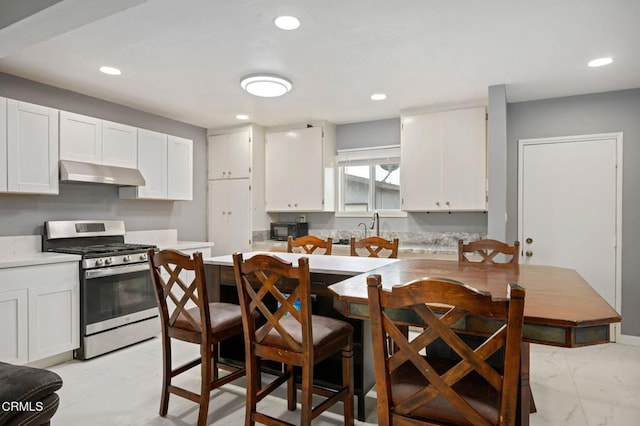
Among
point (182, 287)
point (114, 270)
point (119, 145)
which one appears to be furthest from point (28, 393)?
point (119, 145)

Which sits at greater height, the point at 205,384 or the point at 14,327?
the point at 14,327

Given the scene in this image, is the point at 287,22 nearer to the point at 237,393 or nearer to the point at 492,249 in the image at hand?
the point at 492,249

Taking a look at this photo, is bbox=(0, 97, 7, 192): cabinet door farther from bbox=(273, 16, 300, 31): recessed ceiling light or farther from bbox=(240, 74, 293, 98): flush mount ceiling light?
bbox=(273, 16, 300, 31): recessed ceiling light

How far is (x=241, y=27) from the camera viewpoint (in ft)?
8.13

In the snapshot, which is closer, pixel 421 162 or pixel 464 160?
pixel 464 160

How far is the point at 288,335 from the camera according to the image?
188 centimetres

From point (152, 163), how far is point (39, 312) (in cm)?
191

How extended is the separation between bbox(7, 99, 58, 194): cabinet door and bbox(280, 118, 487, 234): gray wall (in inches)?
113

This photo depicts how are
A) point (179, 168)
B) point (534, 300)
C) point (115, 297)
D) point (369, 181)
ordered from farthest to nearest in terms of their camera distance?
point (369, 181) < point (179, 168) < point (115, 297) < point (534, 300)

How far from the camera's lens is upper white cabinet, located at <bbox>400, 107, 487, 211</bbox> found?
4027 millimetres

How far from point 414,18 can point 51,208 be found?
3532mm

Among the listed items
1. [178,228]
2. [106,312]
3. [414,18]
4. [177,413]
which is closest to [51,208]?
[106,312]

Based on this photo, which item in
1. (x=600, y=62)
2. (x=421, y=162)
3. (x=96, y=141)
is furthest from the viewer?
(x=421, y=162)

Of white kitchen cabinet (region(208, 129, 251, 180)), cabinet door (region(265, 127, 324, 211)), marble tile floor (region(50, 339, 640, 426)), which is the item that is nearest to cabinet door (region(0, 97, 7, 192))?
marble tile floor (region(50, 339, 640, 426))
